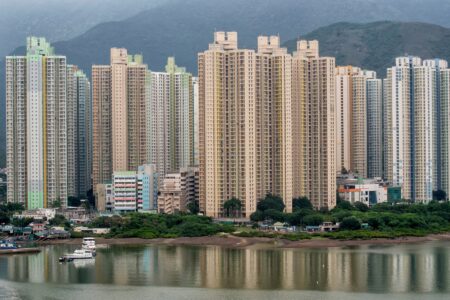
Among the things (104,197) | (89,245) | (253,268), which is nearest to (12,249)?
(89,245)

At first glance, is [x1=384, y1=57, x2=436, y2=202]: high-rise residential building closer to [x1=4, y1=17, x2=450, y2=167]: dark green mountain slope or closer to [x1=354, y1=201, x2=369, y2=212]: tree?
[x1=354, y1=201, x2=369, y2=212]: tree

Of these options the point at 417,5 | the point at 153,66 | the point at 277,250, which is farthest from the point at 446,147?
the point at 417,5

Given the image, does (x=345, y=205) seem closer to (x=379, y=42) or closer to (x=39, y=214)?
(x=39, y=214)

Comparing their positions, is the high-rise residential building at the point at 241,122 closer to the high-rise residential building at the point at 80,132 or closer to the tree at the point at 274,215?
the tree at the point at 274,215

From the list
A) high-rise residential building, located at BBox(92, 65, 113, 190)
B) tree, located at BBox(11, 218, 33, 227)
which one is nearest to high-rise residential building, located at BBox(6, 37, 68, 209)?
tree, located at BBox(11, 218, 33, 227)

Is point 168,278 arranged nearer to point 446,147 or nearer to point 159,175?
point 159,175

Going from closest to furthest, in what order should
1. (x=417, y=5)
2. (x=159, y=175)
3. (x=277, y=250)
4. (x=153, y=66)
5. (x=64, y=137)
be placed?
(x=277, y=250) → (x=64, y=137) → (x=159, y=175) → (x=153, y=66) → (x=417, y=5)
